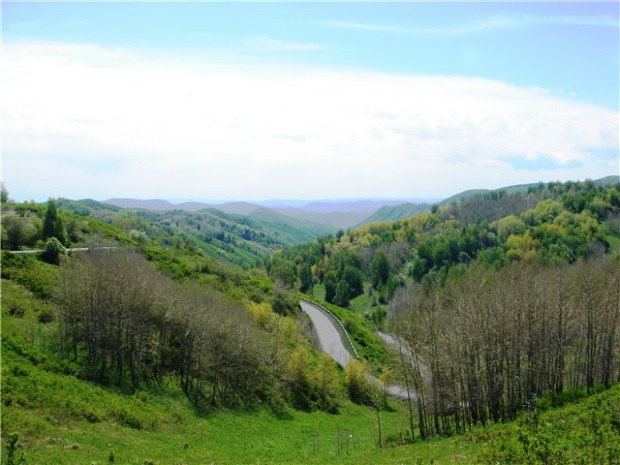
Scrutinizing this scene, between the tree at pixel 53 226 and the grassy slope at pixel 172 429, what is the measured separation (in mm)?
23186

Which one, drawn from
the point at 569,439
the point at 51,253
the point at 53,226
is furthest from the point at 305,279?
the point at 569,439

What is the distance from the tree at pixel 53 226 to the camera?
6723cm

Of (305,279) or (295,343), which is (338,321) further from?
(305,279)

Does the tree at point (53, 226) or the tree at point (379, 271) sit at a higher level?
the tree at point (53, 226)

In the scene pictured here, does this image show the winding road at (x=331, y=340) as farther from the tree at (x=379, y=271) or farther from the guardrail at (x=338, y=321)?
the tree at (x=379, y=271)

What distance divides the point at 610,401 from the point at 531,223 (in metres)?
182

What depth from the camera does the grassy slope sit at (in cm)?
2281

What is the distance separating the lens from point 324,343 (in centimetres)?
7906

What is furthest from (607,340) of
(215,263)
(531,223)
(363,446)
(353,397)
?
(531,223)

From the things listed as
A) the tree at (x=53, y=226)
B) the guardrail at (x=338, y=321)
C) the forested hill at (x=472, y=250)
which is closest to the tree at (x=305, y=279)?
the forested hill at (x=472, y=250)

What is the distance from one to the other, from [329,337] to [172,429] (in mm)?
49059

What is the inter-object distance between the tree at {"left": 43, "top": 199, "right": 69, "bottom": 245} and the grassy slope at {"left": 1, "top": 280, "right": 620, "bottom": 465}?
2319 cm

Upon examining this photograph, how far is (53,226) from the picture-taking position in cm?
6819

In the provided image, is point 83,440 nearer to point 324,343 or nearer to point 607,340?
point 607,340
